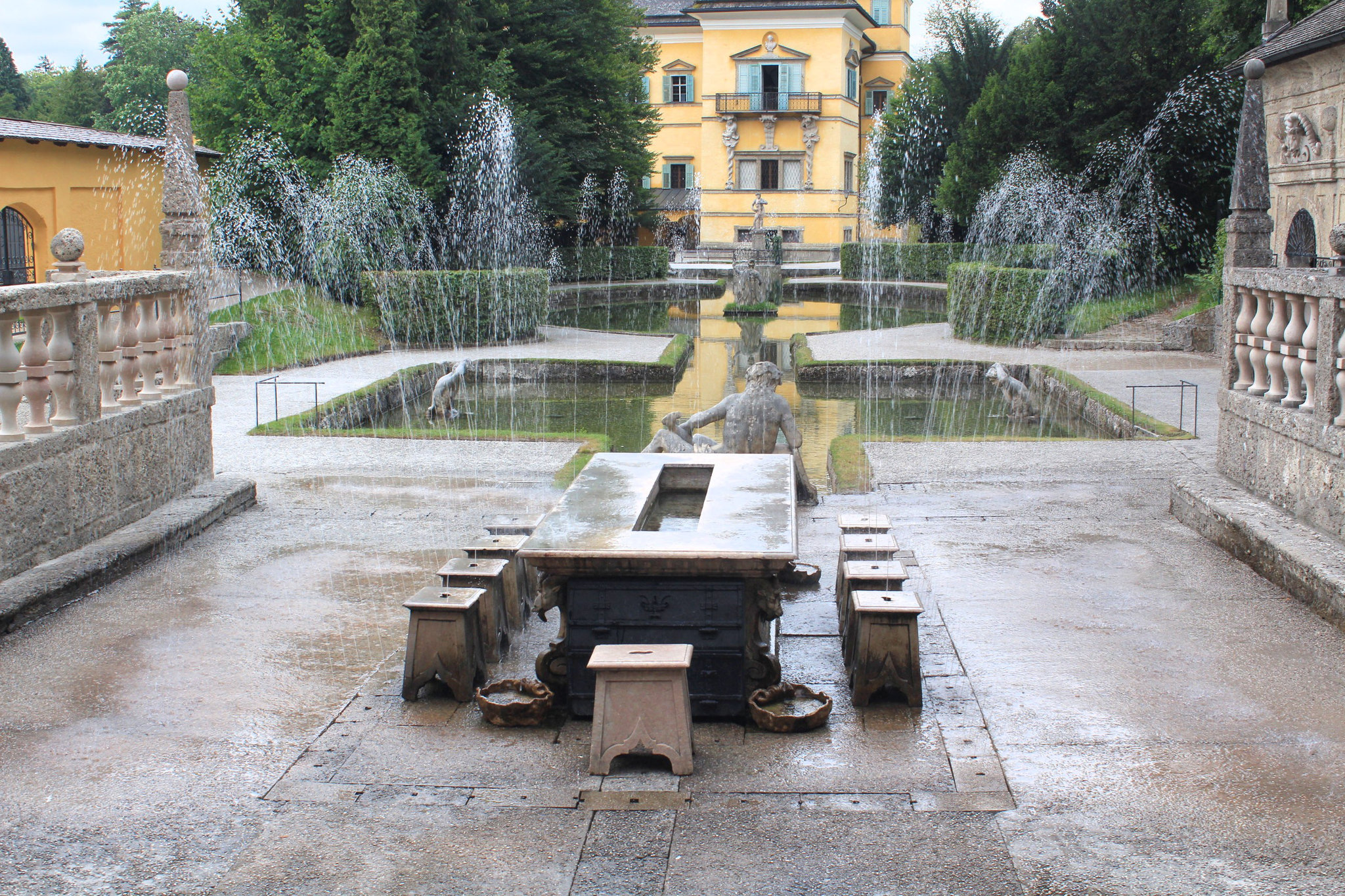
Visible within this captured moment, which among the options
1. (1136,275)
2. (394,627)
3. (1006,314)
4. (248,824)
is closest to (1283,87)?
(1006,314)

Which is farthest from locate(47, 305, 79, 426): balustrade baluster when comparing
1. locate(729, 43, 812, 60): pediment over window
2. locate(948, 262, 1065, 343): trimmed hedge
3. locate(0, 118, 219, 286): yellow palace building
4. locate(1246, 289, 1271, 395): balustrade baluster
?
locate(729, 43, 812, 60): pediment over window

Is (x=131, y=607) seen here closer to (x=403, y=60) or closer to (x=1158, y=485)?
(x=1158, y=485)

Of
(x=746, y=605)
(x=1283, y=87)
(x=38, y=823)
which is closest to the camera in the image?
(x=38, y=823)

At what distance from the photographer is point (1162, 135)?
25.4 meters

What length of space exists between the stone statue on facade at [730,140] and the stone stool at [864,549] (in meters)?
43.6

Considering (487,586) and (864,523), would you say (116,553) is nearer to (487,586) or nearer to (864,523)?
(487,586)

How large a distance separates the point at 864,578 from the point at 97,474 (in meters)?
4.19

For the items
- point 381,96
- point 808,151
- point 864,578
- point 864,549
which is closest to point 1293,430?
point 864,549

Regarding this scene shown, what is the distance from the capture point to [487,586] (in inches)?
210

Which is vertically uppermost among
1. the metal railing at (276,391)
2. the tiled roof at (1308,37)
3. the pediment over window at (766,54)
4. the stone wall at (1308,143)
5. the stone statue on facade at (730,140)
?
the pediment over window at (766,54)

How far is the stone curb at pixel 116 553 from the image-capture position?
5.62m

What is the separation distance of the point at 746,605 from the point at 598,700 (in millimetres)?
800

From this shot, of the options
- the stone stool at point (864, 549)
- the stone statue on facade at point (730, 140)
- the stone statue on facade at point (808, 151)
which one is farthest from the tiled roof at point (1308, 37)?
the stone statue on facade at point (730, 140)

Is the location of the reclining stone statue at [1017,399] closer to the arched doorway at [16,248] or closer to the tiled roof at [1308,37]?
the tiled roof at [1308,37]
